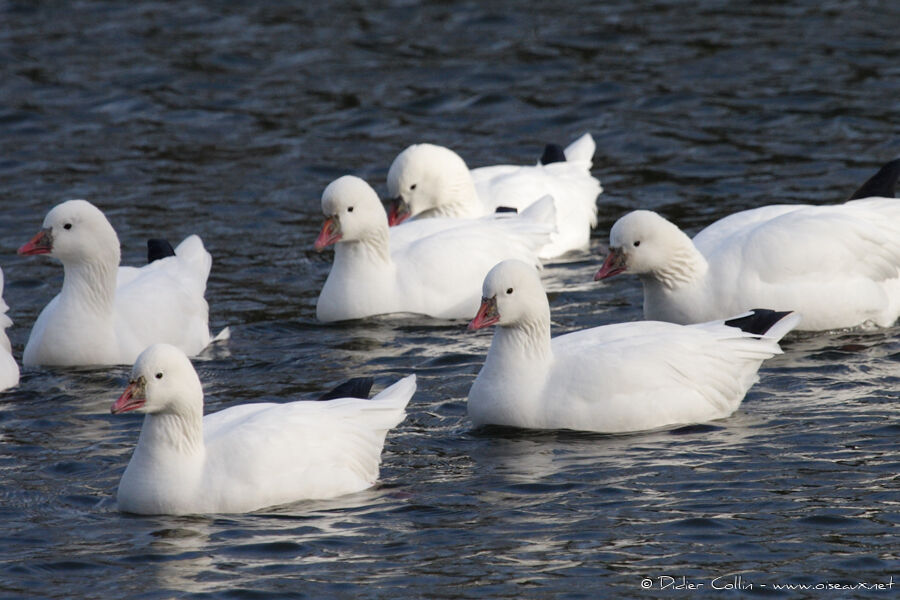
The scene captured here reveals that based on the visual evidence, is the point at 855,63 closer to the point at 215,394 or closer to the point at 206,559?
the point at 215,394

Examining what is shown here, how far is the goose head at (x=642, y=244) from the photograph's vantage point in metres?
10.7

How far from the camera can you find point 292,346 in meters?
11.2

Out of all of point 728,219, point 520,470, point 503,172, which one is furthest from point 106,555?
point 503,172

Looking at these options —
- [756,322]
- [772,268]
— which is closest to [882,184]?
[772,268]

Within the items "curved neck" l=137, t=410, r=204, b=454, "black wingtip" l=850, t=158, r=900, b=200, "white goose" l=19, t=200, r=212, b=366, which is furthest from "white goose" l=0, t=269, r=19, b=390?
"black wingtip" l=850, t=158, r=900, b=200

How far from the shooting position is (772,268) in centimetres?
1081

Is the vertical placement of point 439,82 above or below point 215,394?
above

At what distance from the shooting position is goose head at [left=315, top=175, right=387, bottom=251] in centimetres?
1161

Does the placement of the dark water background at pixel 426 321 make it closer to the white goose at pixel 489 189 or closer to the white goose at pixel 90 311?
the white goose at pixel 90 311

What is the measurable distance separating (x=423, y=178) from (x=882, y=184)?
3.57 metres

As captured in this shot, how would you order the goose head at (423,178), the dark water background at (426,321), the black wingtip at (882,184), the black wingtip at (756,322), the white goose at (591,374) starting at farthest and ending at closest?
the goose head at (423,178) < the black wingtip at (882,184) < the black wingtip at (756,322) < the white goose at (591,374) < the dark water background at (426,321)

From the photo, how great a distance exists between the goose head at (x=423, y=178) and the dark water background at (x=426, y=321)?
93cm

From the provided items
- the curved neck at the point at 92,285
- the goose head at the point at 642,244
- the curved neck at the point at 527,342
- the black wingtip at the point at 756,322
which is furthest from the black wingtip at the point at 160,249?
the black wingtip at the point at 756,322

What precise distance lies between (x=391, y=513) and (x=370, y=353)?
10.3 feet
